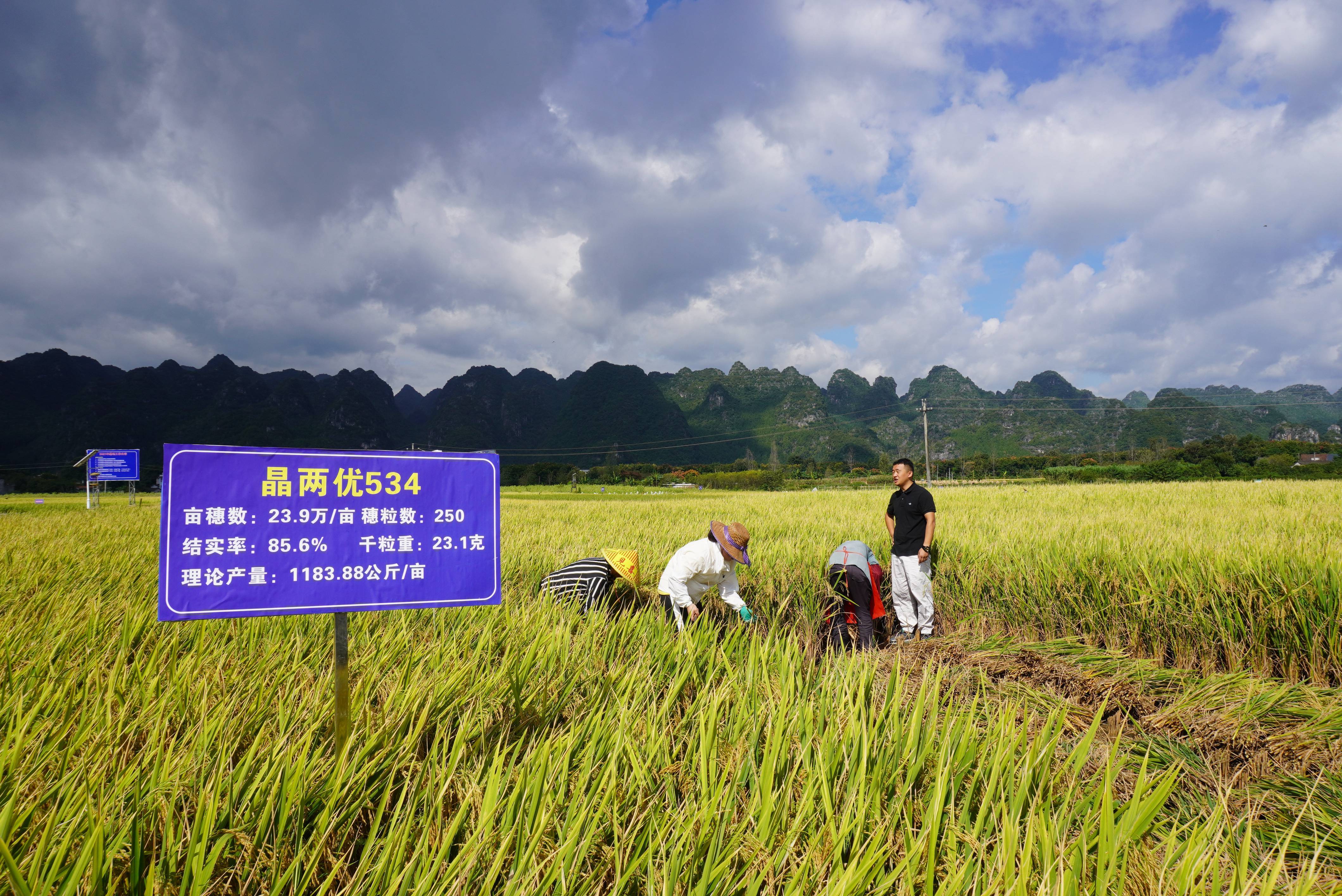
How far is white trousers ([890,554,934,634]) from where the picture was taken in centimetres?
491

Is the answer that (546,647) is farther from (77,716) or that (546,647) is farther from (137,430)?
(137,430)

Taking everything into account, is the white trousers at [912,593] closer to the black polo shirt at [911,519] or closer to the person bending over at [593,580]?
the black polo shirt at [911,519]

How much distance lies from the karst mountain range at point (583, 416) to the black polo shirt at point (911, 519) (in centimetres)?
6440

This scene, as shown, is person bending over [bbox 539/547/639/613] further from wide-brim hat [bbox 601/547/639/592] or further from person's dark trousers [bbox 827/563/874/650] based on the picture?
person's dark trousers [bbox 827/563/874/650]

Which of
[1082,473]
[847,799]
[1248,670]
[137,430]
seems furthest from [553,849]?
[137,430]

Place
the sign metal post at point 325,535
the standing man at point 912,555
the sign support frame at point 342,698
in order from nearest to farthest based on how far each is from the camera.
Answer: the sign support frame at point 342,698 → the sign metal post at point 325,535 → the standing man at point 912,555

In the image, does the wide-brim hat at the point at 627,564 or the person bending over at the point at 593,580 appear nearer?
the person bending over at the point at 593,580

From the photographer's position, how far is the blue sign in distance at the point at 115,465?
20.6 meters

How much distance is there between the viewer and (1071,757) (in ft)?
5.58

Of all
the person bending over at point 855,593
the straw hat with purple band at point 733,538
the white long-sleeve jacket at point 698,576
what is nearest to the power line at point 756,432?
the person bending over at point 855,593

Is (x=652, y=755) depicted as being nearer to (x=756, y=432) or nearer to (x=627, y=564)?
(x=627, y=564)

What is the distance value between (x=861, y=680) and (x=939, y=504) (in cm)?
1223

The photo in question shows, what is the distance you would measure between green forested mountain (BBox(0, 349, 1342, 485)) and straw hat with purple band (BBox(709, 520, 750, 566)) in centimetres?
6089

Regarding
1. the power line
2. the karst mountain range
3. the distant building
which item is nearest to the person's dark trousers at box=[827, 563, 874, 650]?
the distant building
